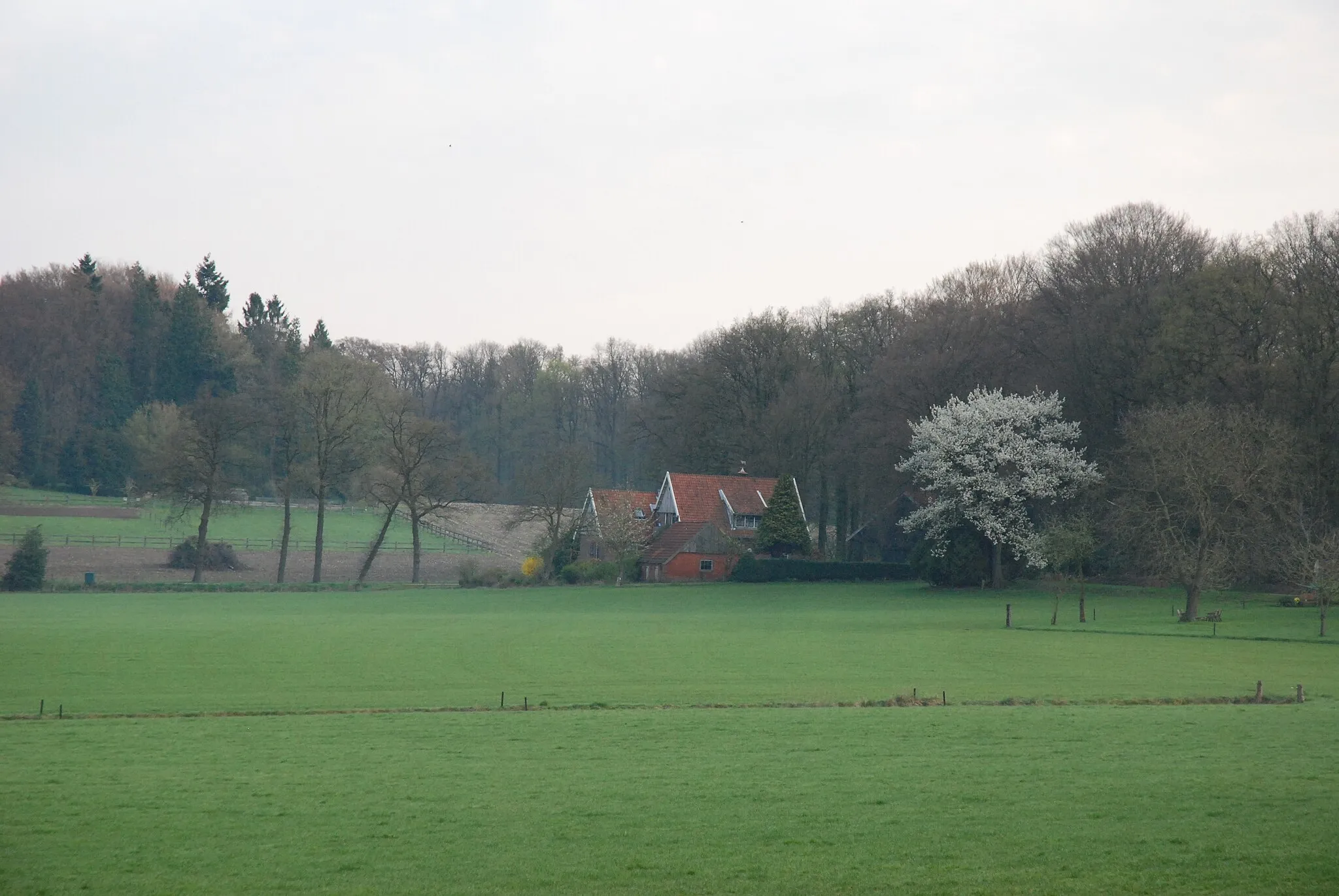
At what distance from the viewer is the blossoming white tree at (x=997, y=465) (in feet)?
198

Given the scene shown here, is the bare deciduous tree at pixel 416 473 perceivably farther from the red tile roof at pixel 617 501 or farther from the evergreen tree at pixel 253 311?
the evergreen tree at pixel 253 311

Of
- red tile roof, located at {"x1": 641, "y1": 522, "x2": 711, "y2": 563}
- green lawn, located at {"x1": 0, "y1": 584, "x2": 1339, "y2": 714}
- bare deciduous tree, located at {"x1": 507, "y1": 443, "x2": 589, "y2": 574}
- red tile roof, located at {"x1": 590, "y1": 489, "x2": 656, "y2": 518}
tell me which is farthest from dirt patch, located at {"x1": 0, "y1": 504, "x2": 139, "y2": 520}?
red tile roof, located at {"x1": 641, "y1": 522, "x2": 711, "y2": 563}

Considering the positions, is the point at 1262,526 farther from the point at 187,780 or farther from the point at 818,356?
the point at 187,780

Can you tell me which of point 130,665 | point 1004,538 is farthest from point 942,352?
point 130,665

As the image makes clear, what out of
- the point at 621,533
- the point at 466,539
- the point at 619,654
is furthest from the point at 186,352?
the point at 619,654

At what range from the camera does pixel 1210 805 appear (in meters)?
13.0

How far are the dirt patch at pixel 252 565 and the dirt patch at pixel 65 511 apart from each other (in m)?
13.3

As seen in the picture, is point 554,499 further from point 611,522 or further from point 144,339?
point 144,339

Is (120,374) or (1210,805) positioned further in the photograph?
(120,374)

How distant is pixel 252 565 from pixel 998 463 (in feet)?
167

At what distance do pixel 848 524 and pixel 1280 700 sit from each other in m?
61.1

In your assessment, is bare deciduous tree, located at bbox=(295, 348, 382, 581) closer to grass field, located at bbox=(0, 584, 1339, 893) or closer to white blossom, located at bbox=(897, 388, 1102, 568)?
white blossom, located at bbox=(897, 388, 1102, 568)

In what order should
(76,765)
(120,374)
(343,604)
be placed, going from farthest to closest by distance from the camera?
1. (120,374)
2. (343,604)
3. (76,765)

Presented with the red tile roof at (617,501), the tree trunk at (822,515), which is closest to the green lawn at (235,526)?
the red tile roof at (617,501)
